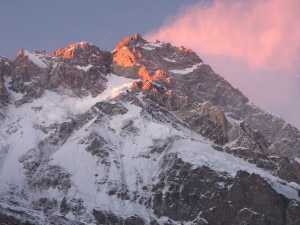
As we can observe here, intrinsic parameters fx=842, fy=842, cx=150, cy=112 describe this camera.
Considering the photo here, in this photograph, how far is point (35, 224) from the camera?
654 ft

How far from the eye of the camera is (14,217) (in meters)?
199

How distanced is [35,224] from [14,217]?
205 inches
